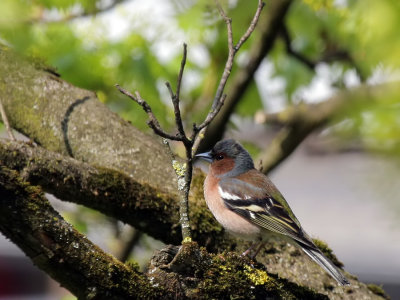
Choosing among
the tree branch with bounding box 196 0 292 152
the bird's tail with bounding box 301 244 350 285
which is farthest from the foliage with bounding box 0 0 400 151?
the bird's tail with bounding box 301 244 350 285

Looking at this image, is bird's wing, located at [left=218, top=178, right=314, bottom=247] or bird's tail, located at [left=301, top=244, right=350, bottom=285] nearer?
bird's tail, located at [left=301, top=244, right=350, bottom=285]

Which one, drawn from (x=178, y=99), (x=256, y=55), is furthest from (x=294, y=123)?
(x=178, y=99)

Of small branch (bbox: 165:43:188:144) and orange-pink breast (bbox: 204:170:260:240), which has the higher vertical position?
orange-pink breast (bbox: 204:170:260:240)

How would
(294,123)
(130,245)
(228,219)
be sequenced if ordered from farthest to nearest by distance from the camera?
(130,245) → (294,123) → (228,219)

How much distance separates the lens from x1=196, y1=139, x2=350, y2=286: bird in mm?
3957

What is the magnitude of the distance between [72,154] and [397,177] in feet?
11.8

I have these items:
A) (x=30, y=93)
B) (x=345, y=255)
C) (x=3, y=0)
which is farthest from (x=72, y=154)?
(x=345, y=255)

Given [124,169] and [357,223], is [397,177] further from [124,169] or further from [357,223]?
[357,223]

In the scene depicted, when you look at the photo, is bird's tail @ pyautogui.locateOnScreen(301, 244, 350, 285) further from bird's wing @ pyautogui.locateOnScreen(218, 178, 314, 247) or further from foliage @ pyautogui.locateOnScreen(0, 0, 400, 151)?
foliage @ pyautogui.locateOnScreen(0, 0, 400, 151)

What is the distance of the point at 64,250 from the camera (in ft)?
8.66

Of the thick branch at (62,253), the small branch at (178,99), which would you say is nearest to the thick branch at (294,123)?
the small branch at (178,99)

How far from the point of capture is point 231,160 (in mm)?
5113

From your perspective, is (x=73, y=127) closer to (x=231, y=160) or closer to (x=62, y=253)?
(x=231, y=160)

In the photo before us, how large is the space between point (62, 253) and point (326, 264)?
1.91 m
